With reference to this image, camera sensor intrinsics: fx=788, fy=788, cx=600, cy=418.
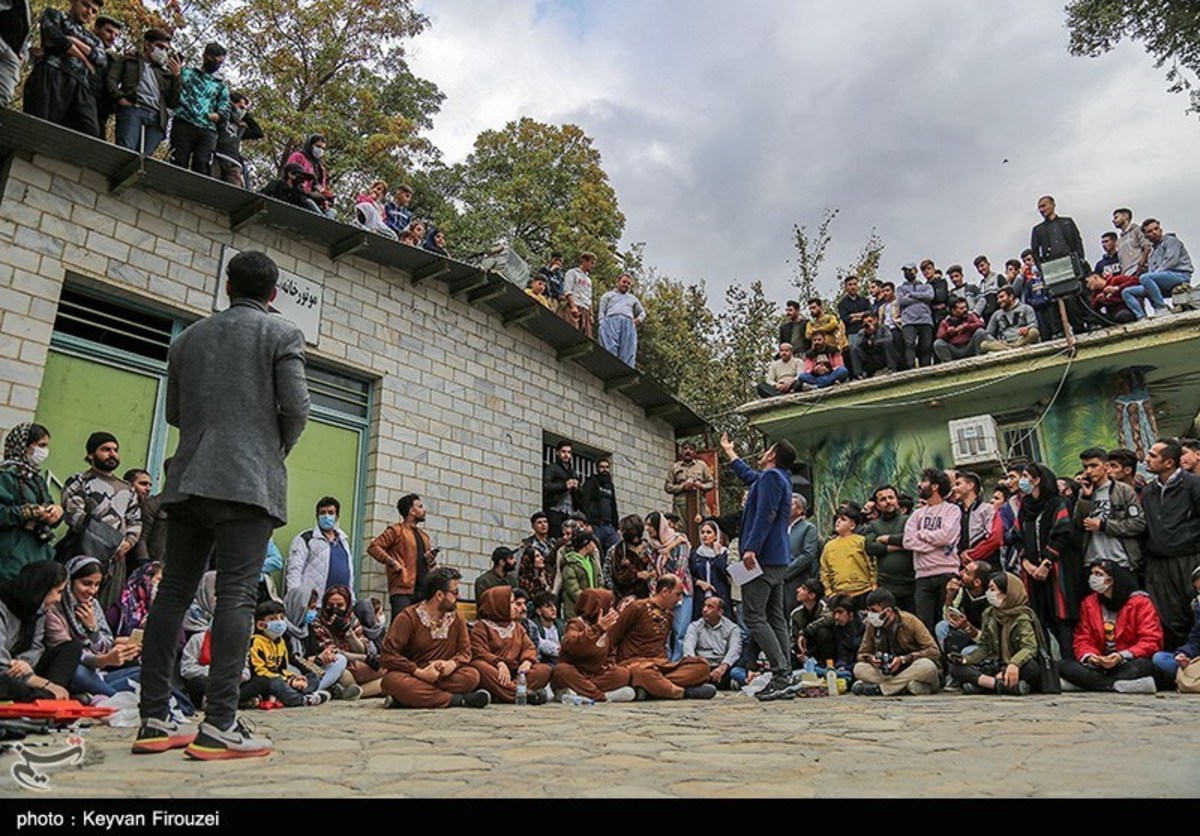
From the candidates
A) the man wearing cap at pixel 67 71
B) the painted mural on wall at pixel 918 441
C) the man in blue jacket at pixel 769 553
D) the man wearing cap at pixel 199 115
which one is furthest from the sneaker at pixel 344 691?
the painted mural on wall at pixel 918 441

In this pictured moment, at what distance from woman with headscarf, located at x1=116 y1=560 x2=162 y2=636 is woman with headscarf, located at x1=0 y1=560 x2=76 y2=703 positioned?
2.73ft

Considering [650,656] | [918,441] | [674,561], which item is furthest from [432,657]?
[918,441]

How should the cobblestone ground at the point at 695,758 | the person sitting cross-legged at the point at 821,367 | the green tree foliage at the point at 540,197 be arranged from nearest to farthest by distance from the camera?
the cobblestone ground at the point at 695,758
the person sitting cross-legged at the point at 821,367
the green tree foliage at the point at 540,197

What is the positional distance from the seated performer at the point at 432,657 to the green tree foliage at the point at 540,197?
1485cm

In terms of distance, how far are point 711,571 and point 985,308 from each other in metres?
6.19

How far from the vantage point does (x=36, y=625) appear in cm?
461

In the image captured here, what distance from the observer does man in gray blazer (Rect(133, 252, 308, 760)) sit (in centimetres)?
275

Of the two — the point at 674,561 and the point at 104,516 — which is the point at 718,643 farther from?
the point at 104,516

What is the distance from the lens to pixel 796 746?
307 centimetres

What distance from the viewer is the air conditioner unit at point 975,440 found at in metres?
10.8

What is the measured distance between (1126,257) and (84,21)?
38.9 feet

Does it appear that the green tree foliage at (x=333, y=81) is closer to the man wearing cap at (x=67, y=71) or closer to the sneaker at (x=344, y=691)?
the man wearing cap at (x=67, y=71)

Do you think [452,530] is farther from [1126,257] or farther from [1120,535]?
[1126,257]

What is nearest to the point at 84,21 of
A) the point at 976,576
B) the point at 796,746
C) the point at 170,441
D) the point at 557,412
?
the point at 170,441
